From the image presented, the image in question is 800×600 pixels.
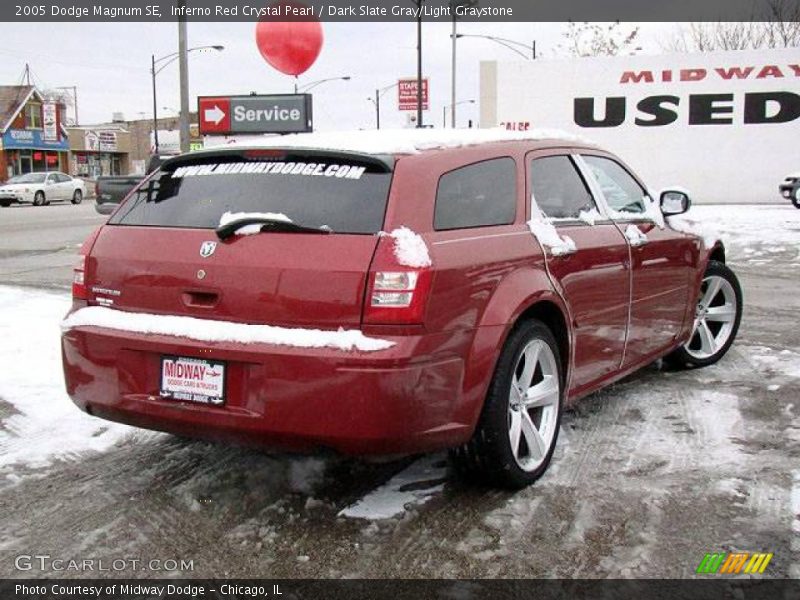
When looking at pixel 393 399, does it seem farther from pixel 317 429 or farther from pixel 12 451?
pixel 12 451

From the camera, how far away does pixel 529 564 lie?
10.1ft

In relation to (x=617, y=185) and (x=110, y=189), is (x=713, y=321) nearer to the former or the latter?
(x=617, y=185)

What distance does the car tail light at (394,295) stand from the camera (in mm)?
3131

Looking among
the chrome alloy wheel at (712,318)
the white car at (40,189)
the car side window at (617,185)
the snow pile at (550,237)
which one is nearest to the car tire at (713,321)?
the chrome alloy wheel at (712,318)

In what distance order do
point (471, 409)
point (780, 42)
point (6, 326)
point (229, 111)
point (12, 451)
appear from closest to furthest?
point (471, 409), point (12, 451), point (6, 326), point (229, 111), point (780, 42)

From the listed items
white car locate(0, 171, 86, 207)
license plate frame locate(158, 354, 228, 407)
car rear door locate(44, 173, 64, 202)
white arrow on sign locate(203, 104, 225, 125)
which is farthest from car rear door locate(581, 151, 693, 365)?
car rear door locate(44, 173, 64, 202)

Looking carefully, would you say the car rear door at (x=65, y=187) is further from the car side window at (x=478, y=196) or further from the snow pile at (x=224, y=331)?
the car side window at (x=478, y=196)

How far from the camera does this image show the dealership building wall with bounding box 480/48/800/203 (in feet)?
86.5

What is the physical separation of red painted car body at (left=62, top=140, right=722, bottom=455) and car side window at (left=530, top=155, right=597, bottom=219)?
162 millimetres

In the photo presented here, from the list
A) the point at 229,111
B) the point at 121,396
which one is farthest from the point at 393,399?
the point at 229,111

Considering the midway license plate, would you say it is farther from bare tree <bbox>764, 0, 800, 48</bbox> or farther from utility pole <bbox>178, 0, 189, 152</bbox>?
bare tree <bbox>764, 0, 800, 48</bbox>

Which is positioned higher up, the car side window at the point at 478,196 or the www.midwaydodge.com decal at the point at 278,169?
the www.midwaydodge.com decal at the point at 278,169

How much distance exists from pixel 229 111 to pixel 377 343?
15.6 meters

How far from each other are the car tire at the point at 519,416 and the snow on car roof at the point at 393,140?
3.00ft
